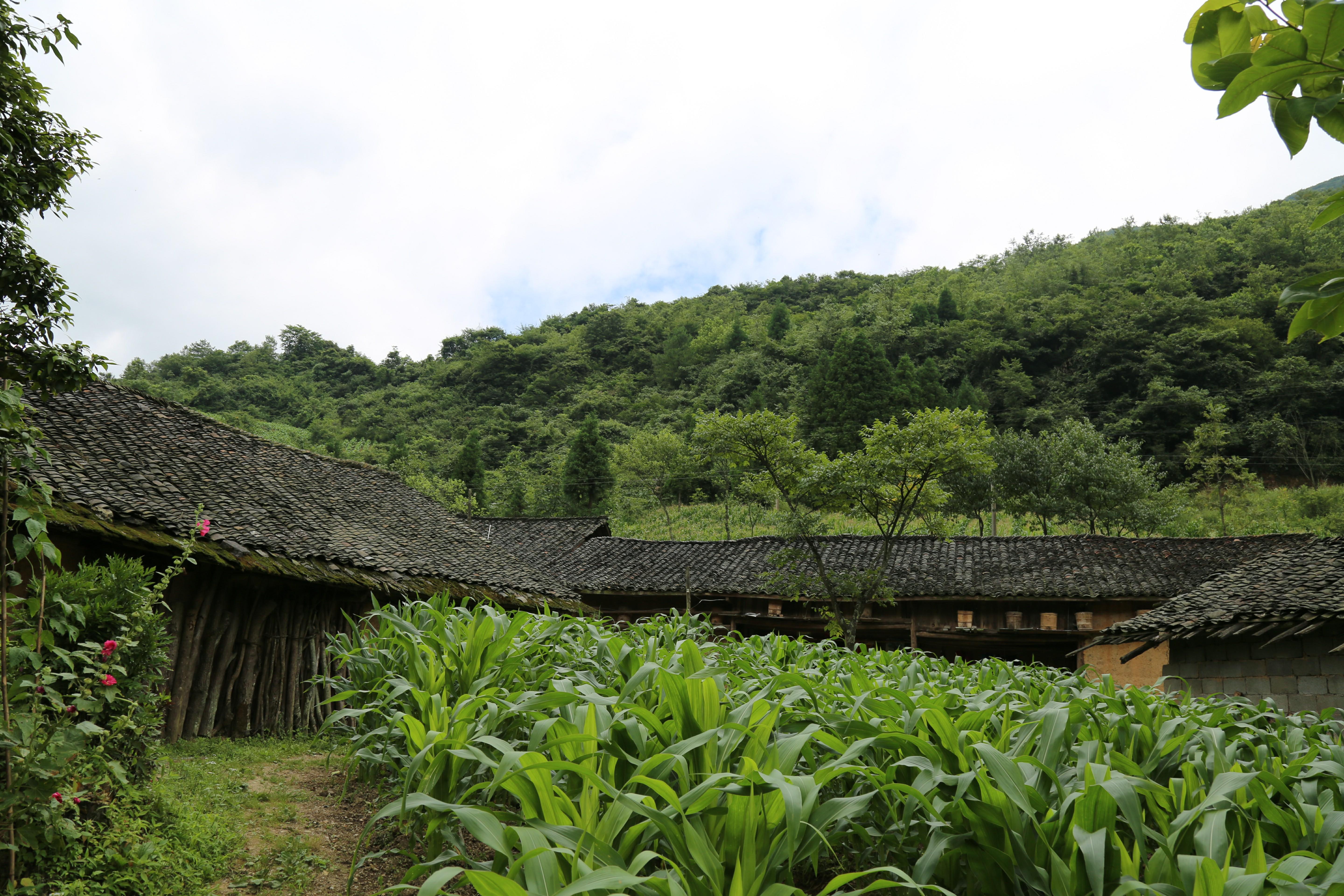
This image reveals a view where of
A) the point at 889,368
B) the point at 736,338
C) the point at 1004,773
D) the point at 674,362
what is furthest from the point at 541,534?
the point at 736,338

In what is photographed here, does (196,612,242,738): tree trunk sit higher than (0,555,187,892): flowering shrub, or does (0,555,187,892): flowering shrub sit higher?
(0,555,187,892): flowering shrub

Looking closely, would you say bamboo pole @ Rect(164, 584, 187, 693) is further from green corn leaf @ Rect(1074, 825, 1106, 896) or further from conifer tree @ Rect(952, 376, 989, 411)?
conifer tree @ Rect(952, 376, 989, 411)

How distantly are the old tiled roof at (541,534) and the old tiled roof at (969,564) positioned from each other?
0.88 meters

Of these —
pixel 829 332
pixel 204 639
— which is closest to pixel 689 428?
pixel 829 332

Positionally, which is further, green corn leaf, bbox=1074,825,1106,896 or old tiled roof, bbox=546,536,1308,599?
old tiled roof, bbox=546,536,1308,599

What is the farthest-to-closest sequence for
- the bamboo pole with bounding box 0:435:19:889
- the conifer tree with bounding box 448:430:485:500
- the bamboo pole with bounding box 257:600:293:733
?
the conifer tree with bounding box 448:430:485:500
the bamboo pole with bounding box 257:600:293:733
the bamboo pole with bounding box 0:435:19:889

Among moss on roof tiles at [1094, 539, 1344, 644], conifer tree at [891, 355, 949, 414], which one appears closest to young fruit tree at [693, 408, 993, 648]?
moss on roof tiles at [1094, 539, 1344, 644]

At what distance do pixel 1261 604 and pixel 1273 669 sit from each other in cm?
103

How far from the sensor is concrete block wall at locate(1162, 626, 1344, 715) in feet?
29.6

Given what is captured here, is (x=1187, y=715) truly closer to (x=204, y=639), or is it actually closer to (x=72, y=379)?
(x=72, y=379)

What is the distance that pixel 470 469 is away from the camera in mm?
34719

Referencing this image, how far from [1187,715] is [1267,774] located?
4.12ft

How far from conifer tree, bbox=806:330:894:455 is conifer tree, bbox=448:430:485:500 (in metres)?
15.1

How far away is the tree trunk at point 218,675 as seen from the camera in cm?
724
